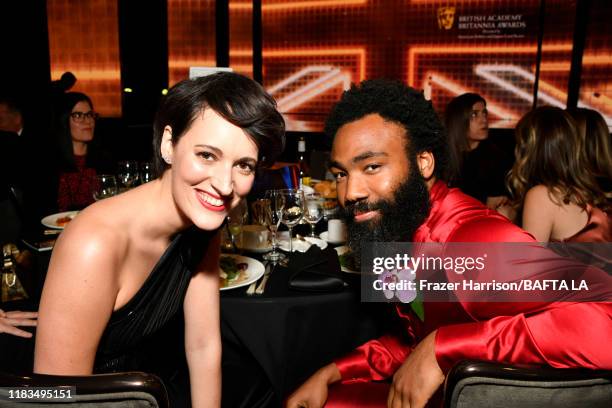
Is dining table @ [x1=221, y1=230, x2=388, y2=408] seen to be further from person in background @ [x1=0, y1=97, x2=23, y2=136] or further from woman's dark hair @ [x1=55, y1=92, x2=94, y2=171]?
person in background @ [x1=0, y1=97, x2=23, y2=136]

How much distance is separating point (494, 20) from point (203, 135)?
6363mm

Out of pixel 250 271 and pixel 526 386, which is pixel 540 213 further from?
pixel 526 386

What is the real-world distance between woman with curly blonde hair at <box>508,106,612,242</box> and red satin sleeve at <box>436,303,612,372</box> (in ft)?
4.66

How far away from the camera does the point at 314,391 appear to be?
1.69m

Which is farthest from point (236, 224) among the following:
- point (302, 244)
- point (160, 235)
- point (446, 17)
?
point (446, 17)

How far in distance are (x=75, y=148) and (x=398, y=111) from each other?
339 centimetres

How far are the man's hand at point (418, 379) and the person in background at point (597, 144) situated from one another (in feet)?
6.01

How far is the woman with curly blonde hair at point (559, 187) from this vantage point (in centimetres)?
245

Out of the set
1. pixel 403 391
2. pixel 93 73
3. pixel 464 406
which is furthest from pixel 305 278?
pixel 93 73

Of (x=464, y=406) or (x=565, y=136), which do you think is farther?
(x=565, y=136)

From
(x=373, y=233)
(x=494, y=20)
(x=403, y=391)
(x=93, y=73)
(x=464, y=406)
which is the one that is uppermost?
(x=494, y=20)

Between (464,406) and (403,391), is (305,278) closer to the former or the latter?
(403,391)


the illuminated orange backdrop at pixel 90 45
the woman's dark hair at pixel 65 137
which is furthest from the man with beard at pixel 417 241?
the illuminated orange backdrop at pixel 90 45

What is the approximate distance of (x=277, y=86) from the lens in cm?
754
